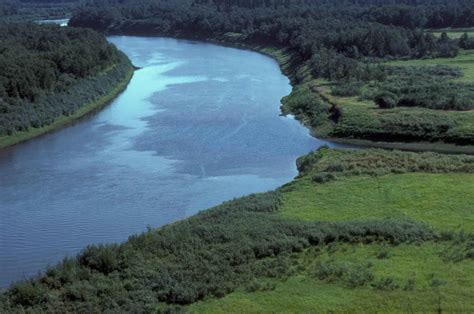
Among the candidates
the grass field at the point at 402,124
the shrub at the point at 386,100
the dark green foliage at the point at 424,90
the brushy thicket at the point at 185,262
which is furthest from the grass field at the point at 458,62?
the brushy thicket at the point at 185,262

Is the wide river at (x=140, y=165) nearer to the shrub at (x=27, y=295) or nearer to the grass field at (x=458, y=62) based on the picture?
the shrub at (x=27, y=295)

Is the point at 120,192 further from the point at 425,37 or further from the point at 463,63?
the point at 425,37

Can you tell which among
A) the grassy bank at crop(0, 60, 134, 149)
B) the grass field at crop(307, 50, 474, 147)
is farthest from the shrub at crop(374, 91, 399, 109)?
the grassy bank at crop(0, 60, 134, 149)

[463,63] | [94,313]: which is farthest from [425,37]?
[94,313]

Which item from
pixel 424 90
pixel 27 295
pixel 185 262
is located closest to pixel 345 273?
pixel 185 262

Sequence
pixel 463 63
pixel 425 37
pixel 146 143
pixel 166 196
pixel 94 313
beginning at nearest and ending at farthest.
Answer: pixel 94 313 → pixel 166 196 → pixel 146 143 → pixel 463 63 → pixel 425 37

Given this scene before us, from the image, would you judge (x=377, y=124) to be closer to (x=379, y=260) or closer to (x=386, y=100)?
(x=386, y=100)
